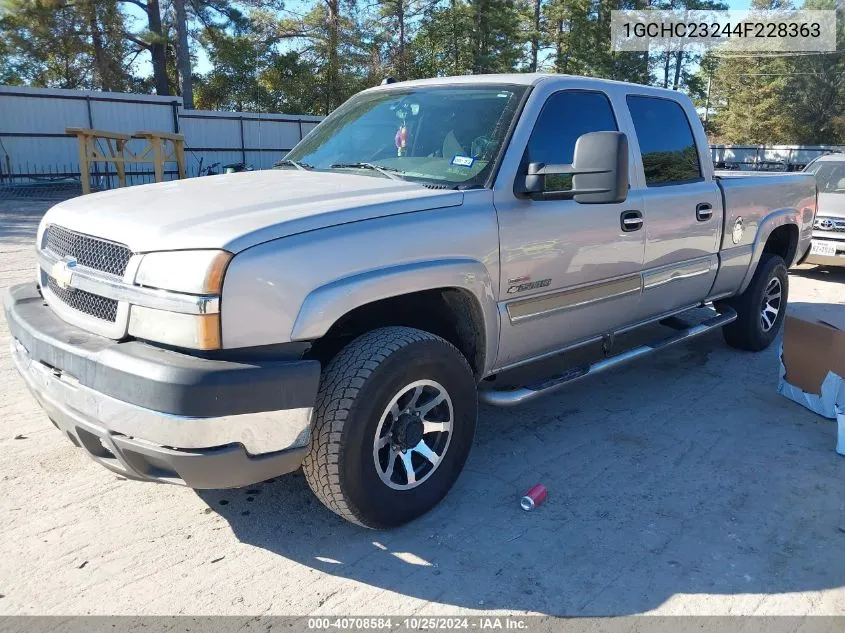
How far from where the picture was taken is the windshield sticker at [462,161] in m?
3.42

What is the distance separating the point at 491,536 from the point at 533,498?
1.13 feet

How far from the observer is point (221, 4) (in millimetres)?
30672

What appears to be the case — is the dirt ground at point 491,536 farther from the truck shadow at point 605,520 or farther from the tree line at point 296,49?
the tree line at point 296,49

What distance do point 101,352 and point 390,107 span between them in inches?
89.7

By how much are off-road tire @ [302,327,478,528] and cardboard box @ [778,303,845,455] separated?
2.78 metres

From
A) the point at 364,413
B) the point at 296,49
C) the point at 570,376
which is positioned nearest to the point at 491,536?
the point at 364,413

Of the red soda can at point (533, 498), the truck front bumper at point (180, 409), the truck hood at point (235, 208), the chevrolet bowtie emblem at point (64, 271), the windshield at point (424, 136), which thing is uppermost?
the windshield at point (424, 136)

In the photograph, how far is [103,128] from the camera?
2045 centimetres

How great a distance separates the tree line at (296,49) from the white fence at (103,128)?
5933 millimetres

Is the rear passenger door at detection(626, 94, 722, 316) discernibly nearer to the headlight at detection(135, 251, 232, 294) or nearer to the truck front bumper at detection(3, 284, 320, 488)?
the truck front bumper at detection(3, 284, 320, 488)

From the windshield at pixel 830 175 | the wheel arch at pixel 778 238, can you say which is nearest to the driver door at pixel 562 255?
the wheel arch at pixel 778 238

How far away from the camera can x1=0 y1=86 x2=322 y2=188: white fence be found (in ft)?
61.8

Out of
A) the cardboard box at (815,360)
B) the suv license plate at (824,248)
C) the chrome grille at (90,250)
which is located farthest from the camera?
the suv license plate at (824,248)

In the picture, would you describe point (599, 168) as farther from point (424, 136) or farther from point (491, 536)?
point (491, 536)
